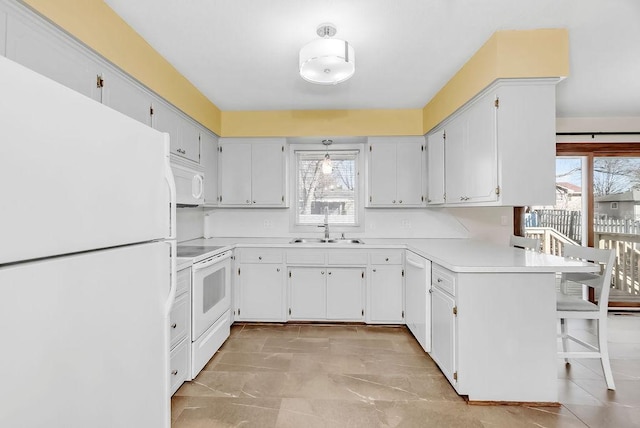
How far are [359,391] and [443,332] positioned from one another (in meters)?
0.73

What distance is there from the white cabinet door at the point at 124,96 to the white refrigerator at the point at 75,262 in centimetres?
106

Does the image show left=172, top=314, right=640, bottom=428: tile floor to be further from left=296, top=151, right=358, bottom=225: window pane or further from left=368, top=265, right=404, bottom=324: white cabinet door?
left=296, top=151, right=358, bottom=225: window pane

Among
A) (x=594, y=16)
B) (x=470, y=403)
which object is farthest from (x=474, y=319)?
(x=594, y=16)

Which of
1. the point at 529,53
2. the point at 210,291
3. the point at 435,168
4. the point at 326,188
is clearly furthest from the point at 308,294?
the point at 529,53

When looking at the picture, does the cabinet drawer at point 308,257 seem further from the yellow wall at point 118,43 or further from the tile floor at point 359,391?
the yellow wall at point 118,43

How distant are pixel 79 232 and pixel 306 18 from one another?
1.76 m

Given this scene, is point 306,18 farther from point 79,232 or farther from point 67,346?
point 67,346

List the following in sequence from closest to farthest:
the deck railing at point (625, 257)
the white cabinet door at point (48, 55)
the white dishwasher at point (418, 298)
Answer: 1. the white cabinet door at point (48, 55)
2. the white dishwasher at point (418, 298)
3. the deck railing at point (625, 257)

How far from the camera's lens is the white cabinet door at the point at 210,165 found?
10.6ft

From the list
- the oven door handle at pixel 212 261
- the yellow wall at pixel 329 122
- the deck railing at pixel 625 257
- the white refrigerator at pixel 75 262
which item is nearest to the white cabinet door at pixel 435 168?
the yellow wall at pixel 329 122

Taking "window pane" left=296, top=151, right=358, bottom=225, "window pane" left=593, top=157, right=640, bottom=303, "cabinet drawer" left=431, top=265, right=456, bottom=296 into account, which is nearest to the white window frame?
"window pane" left=296, top=151, right=358, bottom=225

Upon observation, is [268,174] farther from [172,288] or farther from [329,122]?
[172,288]

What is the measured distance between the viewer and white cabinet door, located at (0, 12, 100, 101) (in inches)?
50.1

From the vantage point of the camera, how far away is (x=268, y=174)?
3588 mm
